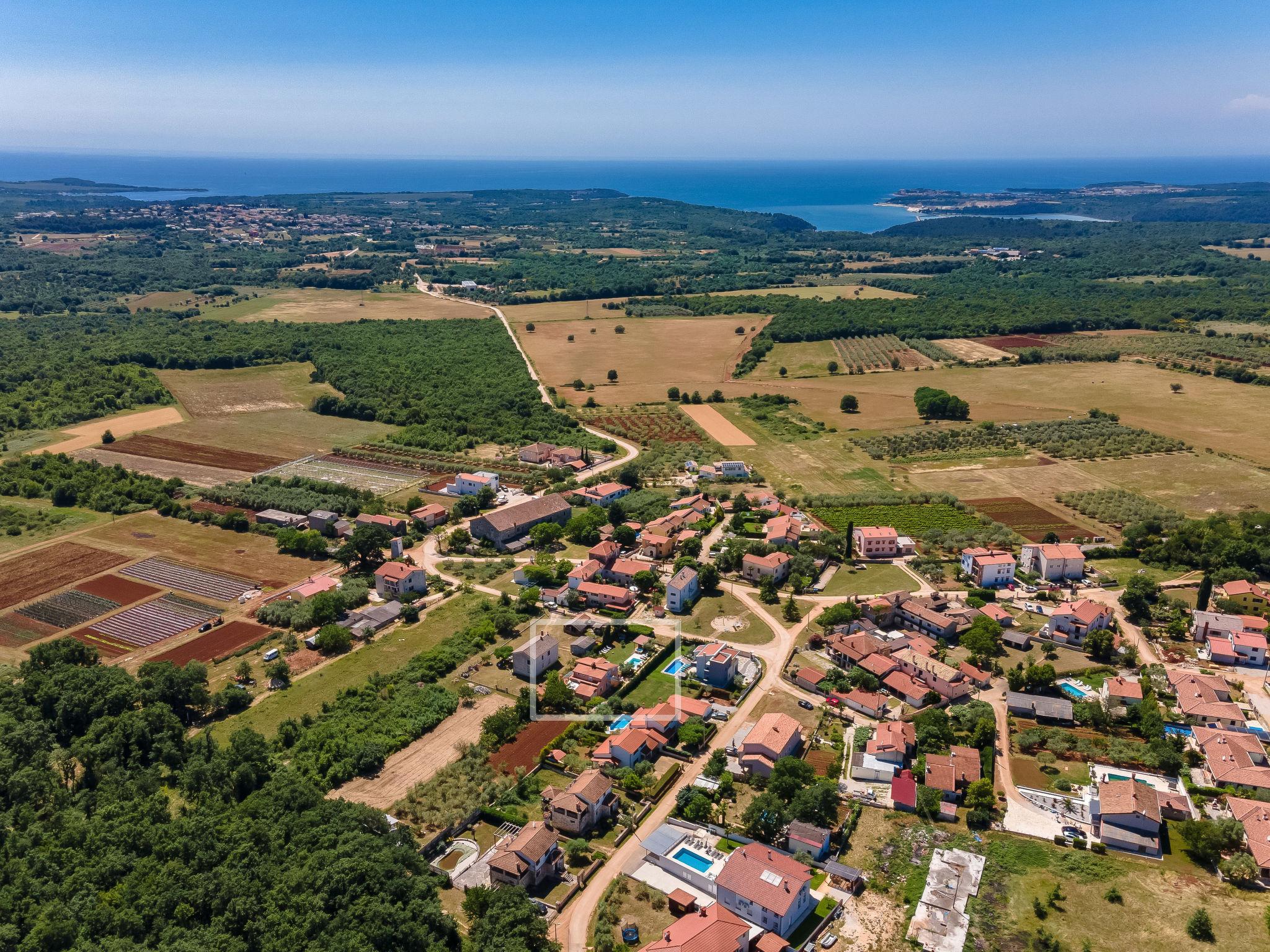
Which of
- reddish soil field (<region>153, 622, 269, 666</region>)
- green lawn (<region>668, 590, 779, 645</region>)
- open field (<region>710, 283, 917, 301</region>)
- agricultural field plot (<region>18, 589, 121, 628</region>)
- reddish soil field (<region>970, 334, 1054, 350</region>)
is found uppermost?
open field (<region>710, 283, 917, 301</region>)

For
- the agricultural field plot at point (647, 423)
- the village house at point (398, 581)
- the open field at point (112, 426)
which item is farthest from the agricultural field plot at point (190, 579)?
the agricultural field plot at point (647, 423)

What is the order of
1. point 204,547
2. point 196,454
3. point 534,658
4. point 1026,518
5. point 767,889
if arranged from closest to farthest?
point 767,889 → point 534,658 → point 204,547 → point 1026,518 → point 196,454

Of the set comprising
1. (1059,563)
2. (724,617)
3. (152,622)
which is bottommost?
(152,622)

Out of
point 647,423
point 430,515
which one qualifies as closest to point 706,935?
point 430,515

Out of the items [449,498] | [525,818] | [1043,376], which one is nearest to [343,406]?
[449,498]

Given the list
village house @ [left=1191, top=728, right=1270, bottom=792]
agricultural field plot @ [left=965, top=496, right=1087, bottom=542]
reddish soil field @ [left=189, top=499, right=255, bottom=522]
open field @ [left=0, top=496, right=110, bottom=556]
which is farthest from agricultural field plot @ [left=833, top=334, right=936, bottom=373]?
open field @ [left=0, top=496, right=110, bottom=556]

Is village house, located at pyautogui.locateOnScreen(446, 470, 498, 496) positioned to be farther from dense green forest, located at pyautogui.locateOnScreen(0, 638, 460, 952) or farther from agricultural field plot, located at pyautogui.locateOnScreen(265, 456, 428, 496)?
dense green forest, located at pyautogui.locateOnScreen(0, 638, 460, 952)

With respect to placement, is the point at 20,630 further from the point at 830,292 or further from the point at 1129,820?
the point at 830,292
